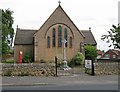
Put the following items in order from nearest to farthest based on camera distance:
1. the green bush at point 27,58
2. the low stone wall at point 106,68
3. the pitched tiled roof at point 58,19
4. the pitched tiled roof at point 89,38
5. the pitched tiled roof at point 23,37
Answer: the low stone wall at point 106,68 < the green bush at point 27,58 < the pitched tiled roof at point 58,19 < the pitched tiled roof at point 23,37 < the pitched tiled roof at point 89,38

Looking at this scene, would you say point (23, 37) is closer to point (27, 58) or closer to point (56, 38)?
point (27, 58)

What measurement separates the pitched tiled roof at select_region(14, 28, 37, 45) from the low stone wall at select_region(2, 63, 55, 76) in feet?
125

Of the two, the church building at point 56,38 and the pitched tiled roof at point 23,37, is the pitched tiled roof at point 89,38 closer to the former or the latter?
the church building at point 56,38

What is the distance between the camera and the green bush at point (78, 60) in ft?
201

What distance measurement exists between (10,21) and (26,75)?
52728mm

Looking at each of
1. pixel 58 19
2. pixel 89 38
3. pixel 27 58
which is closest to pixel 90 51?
pixel 89 38

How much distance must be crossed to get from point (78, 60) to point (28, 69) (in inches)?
1303

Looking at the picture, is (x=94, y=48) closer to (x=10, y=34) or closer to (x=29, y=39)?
(x=29, y=39)

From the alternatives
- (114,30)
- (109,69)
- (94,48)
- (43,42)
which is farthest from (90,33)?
(109,69)

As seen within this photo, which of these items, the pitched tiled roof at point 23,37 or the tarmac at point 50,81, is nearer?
the tarmac at point 50,81

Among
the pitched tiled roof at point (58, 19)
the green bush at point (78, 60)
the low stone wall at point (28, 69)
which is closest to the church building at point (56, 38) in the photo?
the pitched tiled roof at point (58, 19)

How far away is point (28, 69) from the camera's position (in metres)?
29.5

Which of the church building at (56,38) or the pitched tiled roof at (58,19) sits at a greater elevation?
the pitched tiled roof at (58,19)

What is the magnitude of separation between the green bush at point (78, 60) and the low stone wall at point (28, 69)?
31.7 m
